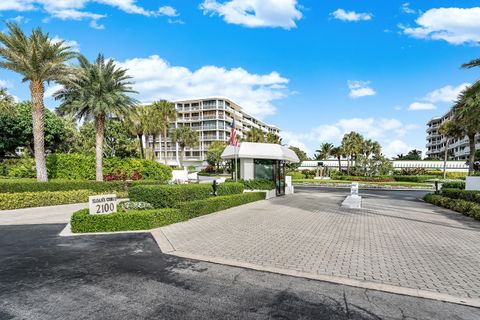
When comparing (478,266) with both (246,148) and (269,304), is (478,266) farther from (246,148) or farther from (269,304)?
(246,148)

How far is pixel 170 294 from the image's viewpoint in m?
5.58

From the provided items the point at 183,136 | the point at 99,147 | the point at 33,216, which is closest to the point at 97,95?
the point at 99,147

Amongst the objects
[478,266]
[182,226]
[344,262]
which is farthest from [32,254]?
[478,266]

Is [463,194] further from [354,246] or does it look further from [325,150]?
[325,150]

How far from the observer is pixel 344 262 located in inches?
297

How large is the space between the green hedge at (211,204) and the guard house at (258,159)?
3731 mm

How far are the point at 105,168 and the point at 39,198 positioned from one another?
33.0 ft

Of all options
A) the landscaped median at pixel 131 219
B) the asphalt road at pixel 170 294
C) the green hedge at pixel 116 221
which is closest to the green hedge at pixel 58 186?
the landscaped median at pixel 131 219

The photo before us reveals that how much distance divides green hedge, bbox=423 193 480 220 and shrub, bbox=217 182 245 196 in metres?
13.8

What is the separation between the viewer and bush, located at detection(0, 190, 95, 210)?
17.4 m

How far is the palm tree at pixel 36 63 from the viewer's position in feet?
65.9

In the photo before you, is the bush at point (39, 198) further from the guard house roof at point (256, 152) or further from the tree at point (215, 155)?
the tree at point (215, 155)

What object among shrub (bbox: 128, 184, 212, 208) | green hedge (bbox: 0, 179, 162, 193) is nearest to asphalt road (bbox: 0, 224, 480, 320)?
shrub (bbox: 128, 184, 212, 208)

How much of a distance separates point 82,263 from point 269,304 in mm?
5163
